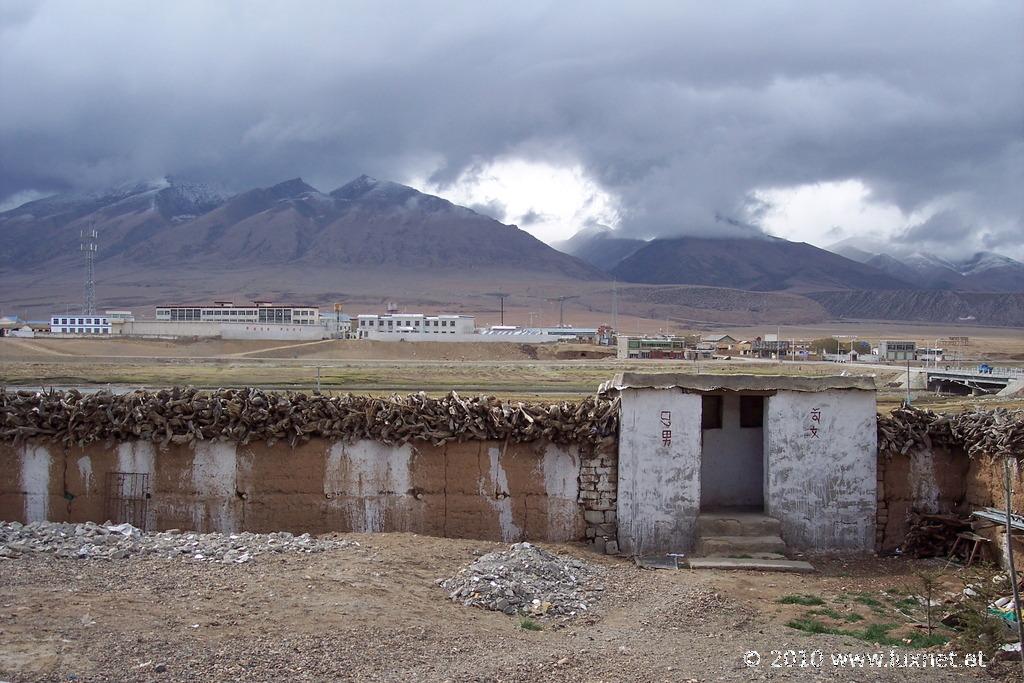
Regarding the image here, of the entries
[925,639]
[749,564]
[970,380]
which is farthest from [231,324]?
[925,639]

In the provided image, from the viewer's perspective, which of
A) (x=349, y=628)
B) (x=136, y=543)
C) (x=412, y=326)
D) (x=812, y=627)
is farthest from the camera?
(x=412, y=326)

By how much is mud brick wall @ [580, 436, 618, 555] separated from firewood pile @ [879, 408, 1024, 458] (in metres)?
4.31

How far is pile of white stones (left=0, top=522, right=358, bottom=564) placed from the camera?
10852 mm

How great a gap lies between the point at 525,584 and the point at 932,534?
727cm

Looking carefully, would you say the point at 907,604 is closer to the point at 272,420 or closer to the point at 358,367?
the point at 272,420

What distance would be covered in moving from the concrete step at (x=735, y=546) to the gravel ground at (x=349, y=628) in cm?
183

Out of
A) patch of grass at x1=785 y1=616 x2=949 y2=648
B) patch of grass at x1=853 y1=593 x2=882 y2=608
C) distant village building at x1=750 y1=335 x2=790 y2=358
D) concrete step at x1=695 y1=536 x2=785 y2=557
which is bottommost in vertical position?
patch of grass at x1=853 y1=593 x2=882 y2=608

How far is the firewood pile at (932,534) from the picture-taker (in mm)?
14297

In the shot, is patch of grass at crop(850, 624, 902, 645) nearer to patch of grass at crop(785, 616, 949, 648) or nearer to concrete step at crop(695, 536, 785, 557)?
patch of grass at crop(785, 616, 949, 648)

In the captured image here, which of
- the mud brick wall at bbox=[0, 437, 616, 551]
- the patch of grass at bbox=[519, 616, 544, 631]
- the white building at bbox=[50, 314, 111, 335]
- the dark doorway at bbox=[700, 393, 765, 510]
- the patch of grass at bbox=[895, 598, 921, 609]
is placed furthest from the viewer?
the white building at bbox=[50, 314, 111, 335]

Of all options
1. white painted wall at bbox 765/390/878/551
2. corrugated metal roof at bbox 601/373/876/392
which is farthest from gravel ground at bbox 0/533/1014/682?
corrugated metal roof at bbox 601/373/876/392

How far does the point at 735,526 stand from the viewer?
14.2 metres

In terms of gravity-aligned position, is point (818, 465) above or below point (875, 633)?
above

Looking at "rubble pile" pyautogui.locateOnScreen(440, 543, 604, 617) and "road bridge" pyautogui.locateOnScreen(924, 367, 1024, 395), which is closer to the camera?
"rubble pile" pyautogui.locateOnScreen(440, 543, 604, 617)
